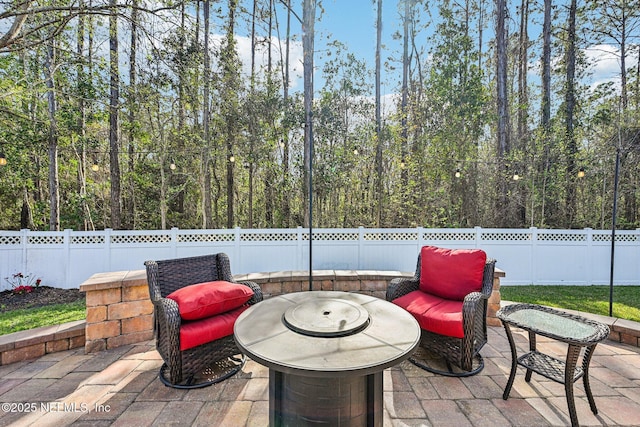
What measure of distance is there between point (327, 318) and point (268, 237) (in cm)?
407

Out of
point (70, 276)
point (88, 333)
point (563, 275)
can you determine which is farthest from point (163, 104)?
point (563, 275)

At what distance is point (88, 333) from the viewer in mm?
2293

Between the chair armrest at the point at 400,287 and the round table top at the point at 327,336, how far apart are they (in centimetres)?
61

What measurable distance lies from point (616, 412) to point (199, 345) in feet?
8.53

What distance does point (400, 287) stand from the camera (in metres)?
2.46

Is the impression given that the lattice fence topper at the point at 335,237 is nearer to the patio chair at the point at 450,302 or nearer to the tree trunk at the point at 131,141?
the patio chair at the point at 450,302

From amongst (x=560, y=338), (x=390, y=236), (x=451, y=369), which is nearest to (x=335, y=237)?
(x=390, y=236)

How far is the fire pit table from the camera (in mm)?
1184

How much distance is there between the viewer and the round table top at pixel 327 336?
1180 mm

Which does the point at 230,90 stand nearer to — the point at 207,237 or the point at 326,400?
the point at 207,237

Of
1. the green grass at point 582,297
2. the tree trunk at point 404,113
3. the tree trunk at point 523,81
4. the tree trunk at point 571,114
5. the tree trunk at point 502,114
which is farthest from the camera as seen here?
the tree trunk at point 523,81

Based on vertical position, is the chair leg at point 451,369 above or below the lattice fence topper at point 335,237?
below

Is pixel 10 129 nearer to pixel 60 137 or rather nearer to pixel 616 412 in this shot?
pixel 60 137

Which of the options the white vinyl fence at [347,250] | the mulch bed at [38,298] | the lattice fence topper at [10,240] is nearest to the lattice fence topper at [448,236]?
the white vinyl fence at [347,250]
